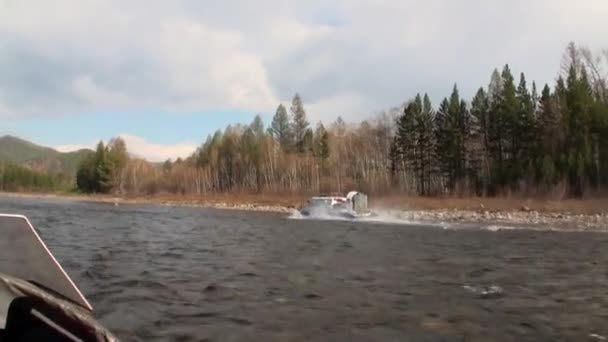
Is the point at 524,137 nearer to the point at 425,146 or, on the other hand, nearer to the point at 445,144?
the point at 445,144

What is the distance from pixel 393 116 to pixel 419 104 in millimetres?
11741

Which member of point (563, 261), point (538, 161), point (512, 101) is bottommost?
point (563, 261)

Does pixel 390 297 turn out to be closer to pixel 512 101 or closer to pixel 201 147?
pixel 512 101

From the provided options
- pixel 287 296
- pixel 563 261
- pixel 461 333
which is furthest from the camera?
pixel 563 261

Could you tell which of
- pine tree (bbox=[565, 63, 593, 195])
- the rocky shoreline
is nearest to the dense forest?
pine tree (bbox=[565, 63, 593, 195])

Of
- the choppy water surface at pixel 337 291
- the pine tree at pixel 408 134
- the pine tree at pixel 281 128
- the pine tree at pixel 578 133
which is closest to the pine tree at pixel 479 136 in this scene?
the pine tree at pixel 408 134

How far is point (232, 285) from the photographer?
536 inches

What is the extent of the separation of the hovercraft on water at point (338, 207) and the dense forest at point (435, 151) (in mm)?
32469

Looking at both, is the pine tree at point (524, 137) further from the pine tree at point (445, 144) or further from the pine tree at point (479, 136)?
the pine tree at point (445, 144)

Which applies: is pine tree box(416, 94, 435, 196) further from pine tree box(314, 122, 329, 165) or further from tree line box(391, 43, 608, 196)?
pine tree box(314, 122, 329, 165)

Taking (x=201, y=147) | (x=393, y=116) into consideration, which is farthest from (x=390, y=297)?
(x=201, y=147)

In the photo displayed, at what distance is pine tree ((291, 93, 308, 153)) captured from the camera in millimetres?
126500

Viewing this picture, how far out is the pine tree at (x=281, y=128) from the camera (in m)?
129

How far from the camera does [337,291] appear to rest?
1309cm
